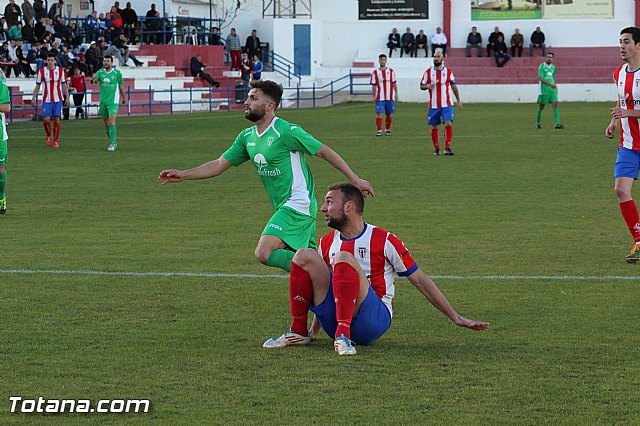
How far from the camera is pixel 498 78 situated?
51875 mm

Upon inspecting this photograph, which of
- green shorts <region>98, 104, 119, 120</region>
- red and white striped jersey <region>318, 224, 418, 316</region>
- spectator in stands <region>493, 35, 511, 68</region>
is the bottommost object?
red and white striped jersey <region>318, 224, 418, 316</region>

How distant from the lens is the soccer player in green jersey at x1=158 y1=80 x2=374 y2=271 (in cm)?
757

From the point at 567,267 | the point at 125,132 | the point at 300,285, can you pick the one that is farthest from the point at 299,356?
the point at 125,132

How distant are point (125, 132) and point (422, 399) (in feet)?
83.3

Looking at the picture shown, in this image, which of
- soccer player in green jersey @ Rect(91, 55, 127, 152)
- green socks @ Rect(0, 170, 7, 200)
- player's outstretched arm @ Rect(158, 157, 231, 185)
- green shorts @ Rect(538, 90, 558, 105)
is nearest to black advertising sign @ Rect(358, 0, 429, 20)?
green shorts @ Rect(538, 90, 558, 105)

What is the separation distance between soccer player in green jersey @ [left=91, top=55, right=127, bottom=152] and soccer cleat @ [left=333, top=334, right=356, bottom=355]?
1792cm

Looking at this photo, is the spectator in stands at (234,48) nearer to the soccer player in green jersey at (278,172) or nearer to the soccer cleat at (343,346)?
the soccer player in green jersey at (278,172)

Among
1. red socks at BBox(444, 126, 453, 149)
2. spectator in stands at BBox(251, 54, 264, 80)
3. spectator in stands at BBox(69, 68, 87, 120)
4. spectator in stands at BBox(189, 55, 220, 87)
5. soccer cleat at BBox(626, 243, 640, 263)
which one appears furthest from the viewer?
spectator in stands at BBox(251, 54, 264, 80)

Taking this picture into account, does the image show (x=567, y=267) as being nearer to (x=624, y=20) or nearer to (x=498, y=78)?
(x=498, y=78)

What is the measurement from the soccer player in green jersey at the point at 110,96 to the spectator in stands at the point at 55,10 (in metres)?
18.3

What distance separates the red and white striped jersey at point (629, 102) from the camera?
10234 mm

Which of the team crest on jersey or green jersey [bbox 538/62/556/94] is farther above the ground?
green jersey [bbox 538/62/556/94]

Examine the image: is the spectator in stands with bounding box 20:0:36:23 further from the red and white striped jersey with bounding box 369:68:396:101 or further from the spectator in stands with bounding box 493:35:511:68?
the spectator in stands with bounding box 493:35:511:68

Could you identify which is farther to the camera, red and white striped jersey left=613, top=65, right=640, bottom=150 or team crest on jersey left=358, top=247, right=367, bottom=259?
red and white striped jersey left=613, top=65, right=640, bottom=150
